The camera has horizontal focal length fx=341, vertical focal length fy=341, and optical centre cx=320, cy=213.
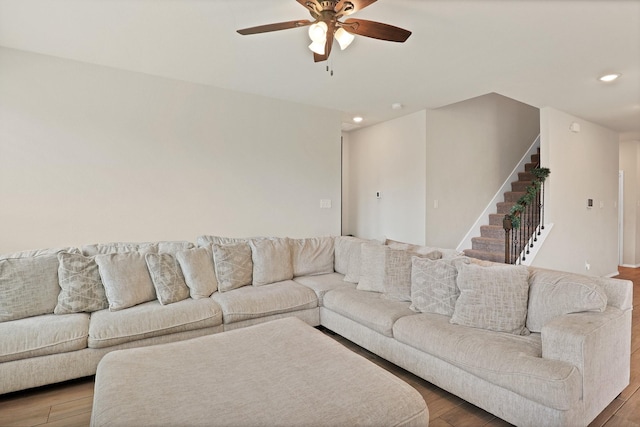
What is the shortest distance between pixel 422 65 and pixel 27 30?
333cm

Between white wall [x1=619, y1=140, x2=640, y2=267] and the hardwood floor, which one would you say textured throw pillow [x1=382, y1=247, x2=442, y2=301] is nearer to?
the hardwood floor

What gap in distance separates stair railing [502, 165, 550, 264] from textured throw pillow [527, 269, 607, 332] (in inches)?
89.9

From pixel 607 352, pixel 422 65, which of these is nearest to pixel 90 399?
pixel 607 352

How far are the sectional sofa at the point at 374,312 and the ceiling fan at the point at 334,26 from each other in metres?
1.68

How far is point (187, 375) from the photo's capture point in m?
1.62

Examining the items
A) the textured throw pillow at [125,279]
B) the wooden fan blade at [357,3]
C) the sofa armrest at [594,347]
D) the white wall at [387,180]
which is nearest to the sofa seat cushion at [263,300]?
the textured throw pillow at [125,279]

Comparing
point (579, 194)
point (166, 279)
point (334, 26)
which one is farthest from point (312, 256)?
point (579, 194)

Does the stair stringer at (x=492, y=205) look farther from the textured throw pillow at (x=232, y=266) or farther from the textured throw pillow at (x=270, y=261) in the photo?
the textured throw pillow at (x=232, y=266)

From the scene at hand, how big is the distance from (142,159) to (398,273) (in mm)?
2836

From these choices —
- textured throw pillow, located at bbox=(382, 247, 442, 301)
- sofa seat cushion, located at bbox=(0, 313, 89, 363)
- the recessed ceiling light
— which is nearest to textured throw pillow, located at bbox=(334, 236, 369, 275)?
textured throw pillow, located at bbox=(382, 247, 442, 301)

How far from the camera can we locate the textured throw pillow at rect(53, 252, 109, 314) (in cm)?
253

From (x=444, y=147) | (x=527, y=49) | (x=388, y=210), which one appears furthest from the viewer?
(x=388, y=210)

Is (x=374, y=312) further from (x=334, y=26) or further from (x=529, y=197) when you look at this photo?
(x=529, y=197)

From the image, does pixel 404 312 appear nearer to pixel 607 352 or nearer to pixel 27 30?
pixel 607 352
